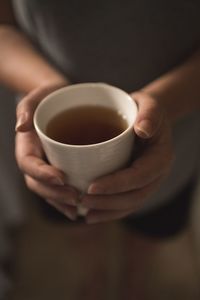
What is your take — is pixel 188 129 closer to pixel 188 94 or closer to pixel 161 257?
pixel 188 94

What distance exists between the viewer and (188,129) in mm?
805

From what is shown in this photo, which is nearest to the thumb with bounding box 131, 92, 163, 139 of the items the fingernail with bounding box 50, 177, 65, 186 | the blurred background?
the fingernail with bounding box 50, 177, 65, 186

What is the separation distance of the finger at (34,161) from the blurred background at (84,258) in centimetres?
46

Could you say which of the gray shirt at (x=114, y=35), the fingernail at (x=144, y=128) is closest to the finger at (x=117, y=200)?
the fingernail at (x=144, y=128)

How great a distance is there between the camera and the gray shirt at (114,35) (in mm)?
631

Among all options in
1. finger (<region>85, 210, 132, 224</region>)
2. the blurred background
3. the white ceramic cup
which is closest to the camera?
the white ceramic cup

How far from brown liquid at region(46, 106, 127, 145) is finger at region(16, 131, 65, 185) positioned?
0.04 metres

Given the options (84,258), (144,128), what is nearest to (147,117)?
(144,128)

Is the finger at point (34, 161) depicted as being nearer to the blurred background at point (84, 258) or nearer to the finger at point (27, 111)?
the finger at point (27, 111)

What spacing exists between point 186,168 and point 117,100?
38cm

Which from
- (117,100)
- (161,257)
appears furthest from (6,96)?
(161,257)

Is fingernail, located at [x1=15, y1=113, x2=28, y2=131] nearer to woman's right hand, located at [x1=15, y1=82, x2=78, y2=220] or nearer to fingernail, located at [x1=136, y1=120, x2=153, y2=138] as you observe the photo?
woman's right hand, located at [x1=15, y1=82, x2=78, y2=220]

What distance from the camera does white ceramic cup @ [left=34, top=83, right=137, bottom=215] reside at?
1.60ft

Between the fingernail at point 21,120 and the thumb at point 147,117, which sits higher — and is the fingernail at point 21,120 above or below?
above
